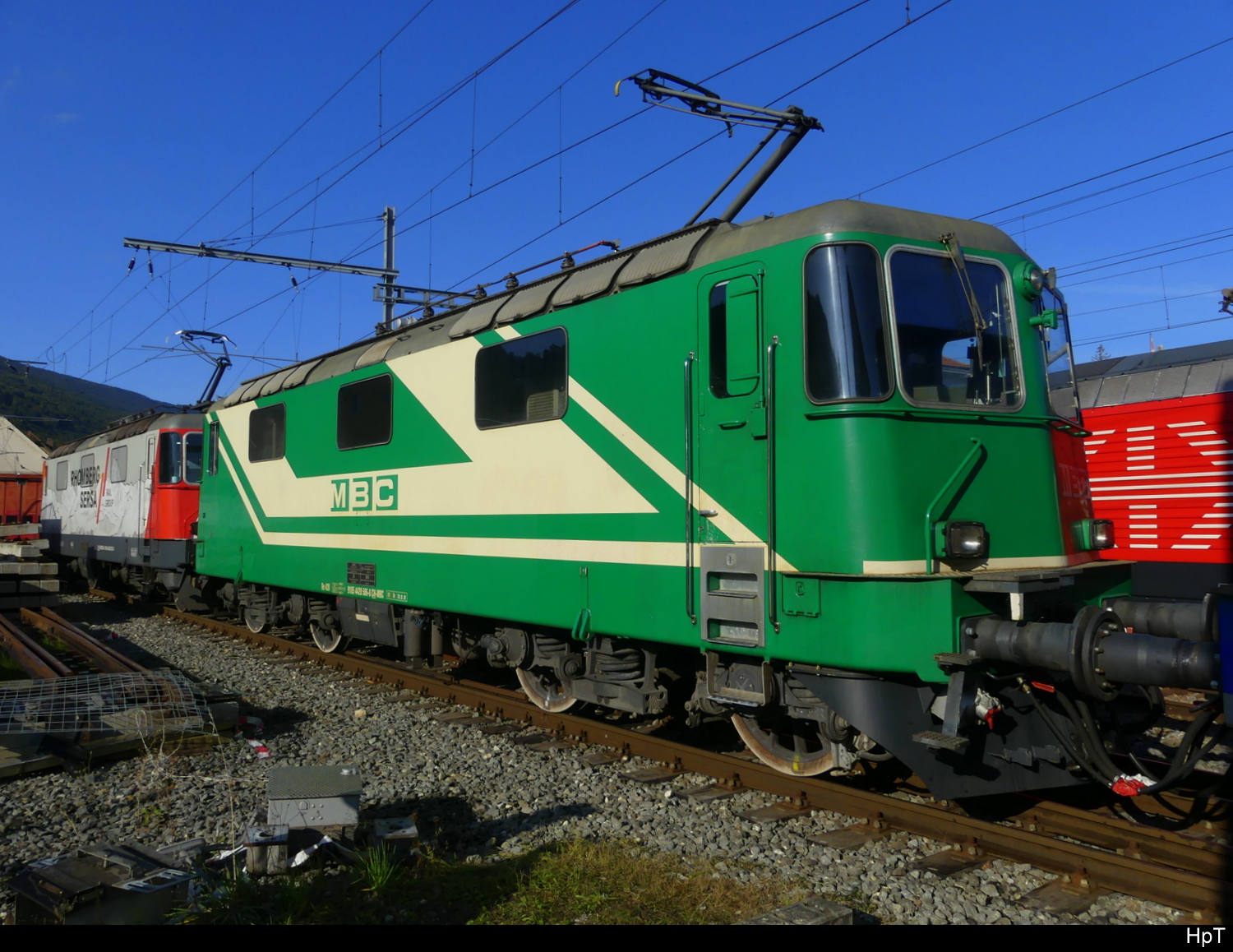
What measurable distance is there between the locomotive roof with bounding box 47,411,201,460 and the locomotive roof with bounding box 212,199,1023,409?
797cm

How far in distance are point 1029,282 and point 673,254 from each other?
7.38 feet

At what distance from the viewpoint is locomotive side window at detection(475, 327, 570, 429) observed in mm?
6742

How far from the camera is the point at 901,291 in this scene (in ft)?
16.5

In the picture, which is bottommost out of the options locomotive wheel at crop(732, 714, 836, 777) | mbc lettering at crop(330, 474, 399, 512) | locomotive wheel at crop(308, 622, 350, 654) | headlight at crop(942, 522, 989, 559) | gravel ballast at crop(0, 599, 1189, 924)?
gravel ballast at crop(0, 599, 1189, 924)

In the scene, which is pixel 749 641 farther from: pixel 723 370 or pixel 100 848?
pixel 100 848

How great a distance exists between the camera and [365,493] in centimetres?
920

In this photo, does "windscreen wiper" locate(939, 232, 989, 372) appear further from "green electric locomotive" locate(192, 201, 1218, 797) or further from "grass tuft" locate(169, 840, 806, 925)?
"grass tuft" locate(169, 840, 806, 925)

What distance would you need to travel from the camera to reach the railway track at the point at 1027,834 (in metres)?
4.05

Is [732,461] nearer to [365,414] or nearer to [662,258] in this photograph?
[662,258]

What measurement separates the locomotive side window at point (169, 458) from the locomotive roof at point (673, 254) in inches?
307

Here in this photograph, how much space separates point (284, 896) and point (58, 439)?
82.2 m

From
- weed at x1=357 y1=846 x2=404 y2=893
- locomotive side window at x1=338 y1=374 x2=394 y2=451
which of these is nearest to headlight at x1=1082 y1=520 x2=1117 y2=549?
weed at x1=357 y1=846 x2=404 y2=893

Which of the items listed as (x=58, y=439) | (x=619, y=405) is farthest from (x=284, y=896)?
(x=58, y=439)

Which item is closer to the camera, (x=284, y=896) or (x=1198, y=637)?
(x=284, y=896)
